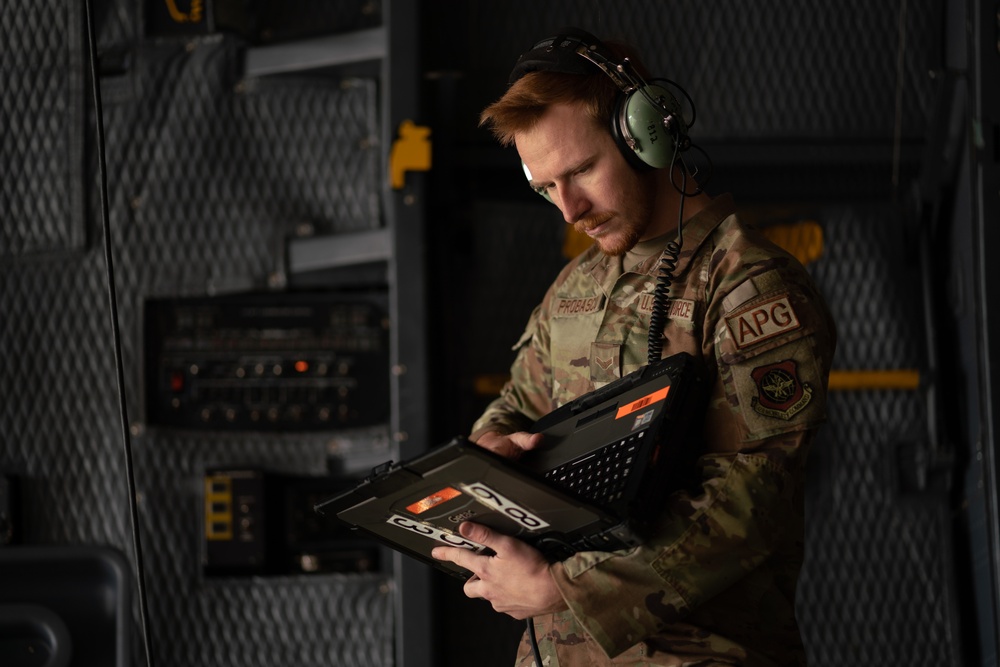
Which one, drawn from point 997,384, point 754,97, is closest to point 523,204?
point 754,97

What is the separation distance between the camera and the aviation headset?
161 centimetres

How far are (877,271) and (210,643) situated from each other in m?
1.90

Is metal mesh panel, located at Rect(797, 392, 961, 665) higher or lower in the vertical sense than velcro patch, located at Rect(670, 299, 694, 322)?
lower

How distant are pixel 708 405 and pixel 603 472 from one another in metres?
0.19

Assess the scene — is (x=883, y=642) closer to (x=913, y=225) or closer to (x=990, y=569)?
(x=990, y=569)

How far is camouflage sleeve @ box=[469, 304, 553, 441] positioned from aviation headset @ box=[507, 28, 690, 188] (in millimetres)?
402

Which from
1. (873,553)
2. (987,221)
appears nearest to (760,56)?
(987,221)

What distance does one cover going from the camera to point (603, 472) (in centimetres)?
148

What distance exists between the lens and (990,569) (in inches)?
100

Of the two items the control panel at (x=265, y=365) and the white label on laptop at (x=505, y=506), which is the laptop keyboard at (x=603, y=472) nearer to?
the white label on laptop at (x=505, y=506)

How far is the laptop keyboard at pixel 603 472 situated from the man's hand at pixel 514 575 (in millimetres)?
110

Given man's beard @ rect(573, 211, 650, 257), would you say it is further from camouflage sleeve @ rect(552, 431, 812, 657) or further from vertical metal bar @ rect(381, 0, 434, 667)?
vertical metal bar @ rect(381, 0, 434, 667)

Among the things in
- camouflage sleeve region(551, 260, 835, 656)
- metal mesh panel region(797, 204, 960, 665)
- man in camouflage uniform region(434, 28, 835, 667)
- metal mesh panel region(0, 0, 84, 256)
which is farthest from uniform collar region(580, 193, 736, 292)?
metal mesh panel region(0, 0, 84, 256)

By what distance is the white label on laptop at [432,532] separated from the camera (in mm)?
1544
